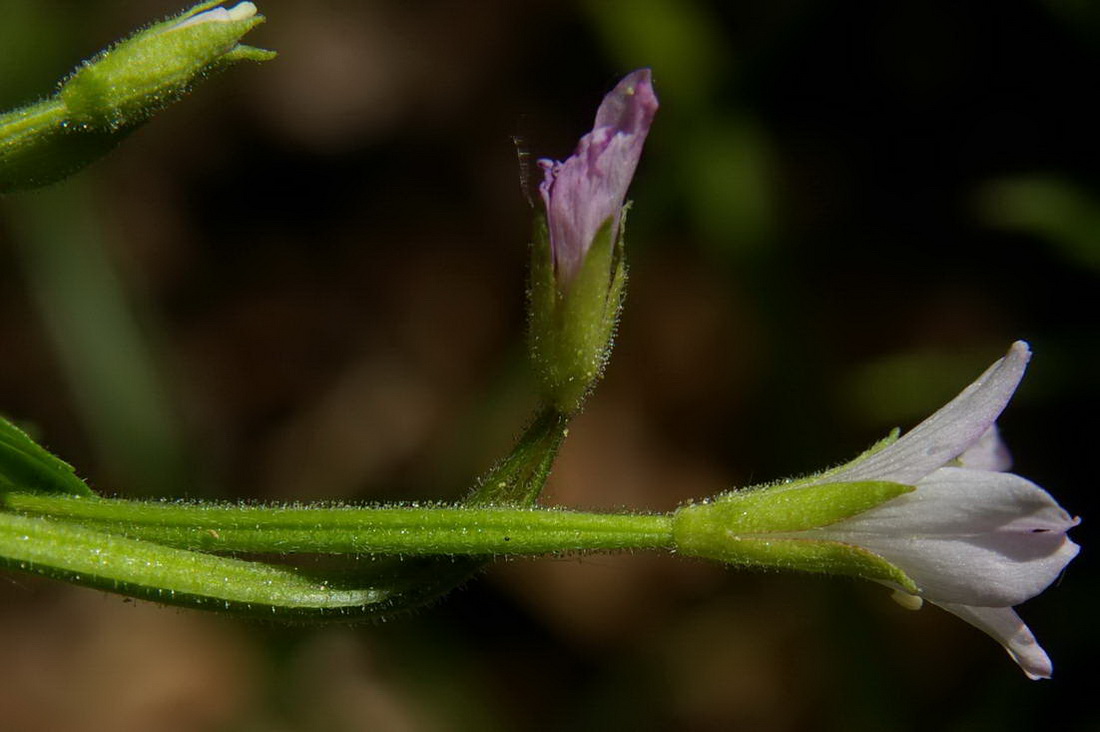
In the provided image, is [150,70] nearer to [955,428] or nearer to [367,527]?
[367,527]

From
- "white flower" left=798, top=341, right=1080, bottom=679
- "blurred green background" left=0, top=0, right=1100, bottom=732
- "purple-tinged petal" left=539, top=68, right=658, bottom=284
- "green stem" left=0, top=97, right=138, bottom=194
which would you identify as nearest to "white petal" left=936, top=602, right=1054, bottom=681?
"white flower" left=798, top=341, right=1080, bottom=679

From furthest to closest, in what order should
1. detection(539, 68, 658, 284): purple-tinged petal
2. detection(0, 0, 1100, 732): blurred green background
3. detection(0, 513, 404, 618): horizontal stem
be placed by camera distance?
detection(0, 0, 1100, 732): blurred green background → detection(539, 68, 658, 284): purple-tinged petal → detection(0, 513, 404, 618): horizontal stem

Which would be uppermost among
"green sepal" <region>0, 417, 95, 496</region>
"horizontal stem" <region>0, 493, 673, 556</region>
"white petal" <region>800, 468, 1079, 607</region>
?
"green sepal" <region>0, 417, 95, 496</region>

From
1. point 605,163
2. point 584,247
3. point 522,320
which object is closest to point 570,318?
point 584,247

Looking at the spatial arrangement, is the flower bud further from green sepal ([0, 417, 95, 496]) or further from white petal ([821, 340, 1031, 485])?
green sepal ([0, 417, 95, 496])

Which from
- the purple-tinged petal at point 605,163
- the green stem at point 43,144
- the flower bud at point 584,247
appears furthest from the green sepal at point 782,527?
the green stem at point 43,144

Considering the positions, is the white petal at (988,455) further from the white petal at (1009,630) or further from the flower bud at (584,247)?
the flower bud at (584,247)
